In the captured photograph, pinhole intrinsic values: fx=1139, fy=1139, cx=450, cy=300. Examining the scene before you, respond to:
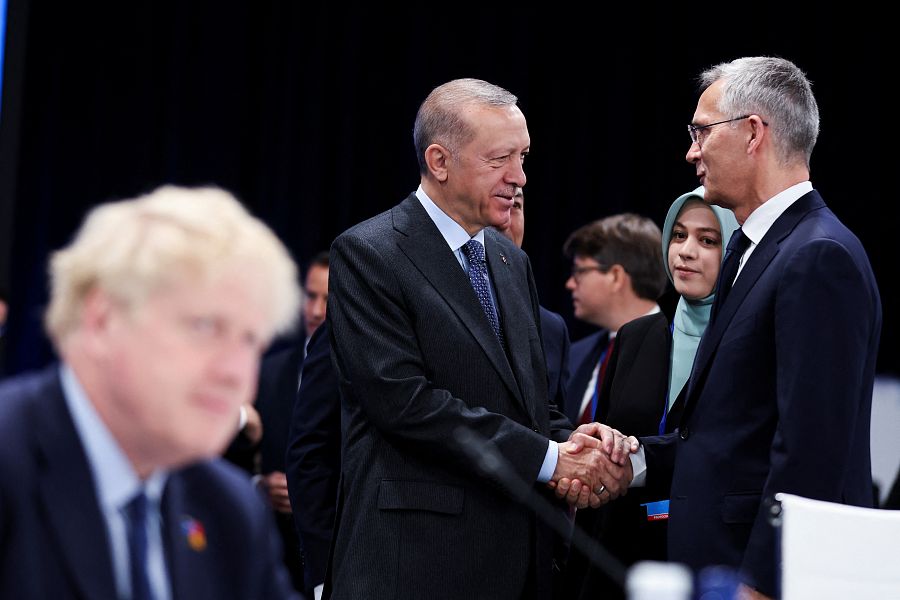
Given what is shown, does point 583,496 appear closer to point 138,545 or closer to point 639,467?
point 639,467

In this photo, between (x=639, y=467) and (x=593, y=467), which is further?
(x=639, y=467)

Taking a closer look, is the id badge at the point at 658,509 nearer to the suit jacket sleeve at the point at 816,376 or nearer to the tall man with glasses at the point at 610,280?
the suit jacket sleeve at the point at 816,376

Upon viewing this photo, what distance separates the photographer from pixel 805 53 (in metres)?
5.29

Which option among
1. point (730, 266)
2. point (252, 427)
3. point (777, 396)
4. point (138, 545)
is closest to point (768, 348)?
point (777, 396)

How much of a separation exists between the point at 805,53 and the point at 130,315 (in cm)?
474

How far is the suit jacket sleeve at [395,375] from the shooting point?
2453mm

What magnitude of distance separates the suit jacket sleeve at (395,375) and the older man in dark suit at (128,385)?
4.00ft

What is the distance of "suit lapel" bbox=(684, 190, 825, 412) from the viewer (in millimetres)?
2426

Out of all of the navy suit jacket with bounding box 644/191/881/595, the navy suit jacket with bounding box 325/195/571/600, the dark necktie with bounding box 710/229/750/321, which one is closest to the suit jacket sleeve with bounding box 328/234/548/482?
the navy suit jacket with bounding box 325/195/571/600

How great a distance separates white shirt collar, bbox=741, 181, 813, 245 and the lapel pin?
1568 mm

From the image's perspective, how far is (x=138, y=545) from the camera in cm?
120

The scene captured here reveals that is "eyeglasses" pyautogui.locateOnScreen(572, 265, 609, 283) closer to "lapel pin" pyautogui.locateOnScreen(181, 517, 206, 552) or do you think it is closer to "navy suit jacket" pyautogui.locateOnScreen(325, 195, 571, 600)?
"navy suit jacket" pyautogui.locateOnScreen(325, 195, 571, 600)

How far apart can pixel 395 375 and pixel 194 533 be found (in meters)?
1.18

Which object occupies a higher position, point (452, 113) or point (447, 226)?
point (452, 113)
